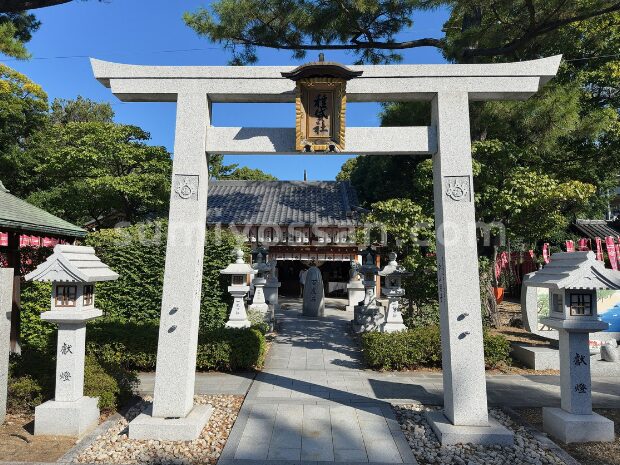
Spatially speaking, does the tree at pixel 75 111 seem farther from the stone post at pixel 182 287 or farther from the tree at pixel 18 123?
the stone post at pixel 182 287

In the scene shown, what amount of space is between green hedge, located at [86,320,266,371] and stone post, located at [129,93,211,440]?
8.48 ft

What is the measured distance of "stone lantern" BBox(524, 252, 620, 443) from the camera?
16.2ft

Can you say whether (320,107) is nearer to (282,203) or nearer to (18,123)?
(282,203)

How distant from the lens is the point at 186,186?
525cm

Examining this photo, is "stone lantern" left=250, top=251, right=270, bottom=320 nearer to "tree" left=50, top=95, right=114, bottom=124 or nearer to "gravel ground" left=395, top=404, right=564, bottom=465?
"gravel ground" left=395, top=404, right=564, bottom=465

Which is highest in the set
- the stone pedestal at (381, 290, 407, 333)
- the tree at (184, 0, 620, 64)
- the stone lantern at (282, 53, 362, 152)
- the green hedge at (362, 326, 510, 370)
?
the tree at (184, 0, 620, 64)

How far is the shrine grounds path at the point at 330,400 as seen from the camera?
4504 millimetres

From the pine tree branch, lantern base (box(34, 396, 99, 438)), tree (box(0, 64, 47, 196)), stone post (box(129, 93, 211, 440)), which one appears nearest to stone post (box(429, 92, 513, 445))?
stone post (box(129, 93, 211, 440))

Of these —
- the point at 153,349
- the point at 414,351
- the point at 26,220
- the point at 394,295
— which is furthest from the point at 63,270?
the point at 394,295

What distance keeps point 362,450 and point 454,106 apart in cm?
453

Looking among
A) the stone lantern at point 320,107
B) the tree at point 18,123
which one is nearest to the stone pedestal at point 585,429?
the stone lantern at point 320,107

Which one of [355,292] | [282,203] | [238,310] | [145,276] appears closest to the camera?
[238,310]

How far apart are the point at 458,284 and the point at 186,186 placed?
382 cm

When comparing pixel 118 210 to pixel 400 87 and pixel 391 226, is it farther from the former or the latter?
pixel 400 87
